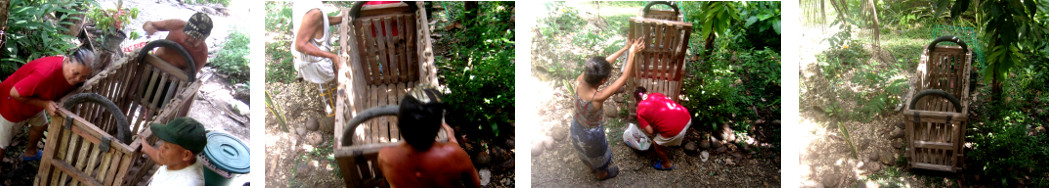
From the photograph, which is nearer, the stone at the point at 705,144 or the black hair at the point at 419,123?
the black hair at the point at 419,123

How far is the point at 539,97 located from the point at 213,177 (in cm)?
156

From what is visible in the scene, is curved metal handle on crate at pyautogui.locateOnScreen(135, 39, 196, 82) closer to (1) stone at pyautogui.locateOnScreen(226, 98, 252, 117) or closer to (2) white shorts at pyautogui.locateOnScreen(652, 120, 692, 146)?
(1) stone at pyautogui.locateOnScreen(226, 98, 252, 117)

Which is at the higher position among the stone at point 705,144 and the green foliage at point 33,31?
the green foliage at point 33,31

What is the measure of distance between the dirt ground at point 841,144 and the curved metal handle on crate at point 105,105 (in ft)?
10.3

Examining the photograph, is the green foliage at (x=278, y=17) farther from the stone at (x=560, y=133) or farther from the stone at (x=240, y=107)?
the stone at (x=560, y=133)

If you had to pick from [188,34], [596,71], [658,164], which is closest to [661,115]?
[658,164]

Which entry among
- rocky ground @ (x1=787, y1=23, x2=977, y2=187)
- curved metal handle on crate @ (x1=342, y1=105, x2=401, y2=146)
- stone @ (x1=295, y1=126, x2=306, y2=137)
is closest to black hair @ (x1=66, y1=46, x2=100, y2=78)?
stone @ (x1=295, y1=126, x2=306, y2=137)

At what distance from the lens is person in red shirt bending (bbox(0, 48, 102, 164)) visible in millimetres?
2947

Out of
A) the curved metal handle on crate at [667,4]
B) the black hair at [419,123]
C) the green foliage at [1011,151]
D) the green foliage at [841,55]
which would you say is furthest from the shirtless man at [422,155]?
the green foliage at [1011,151]

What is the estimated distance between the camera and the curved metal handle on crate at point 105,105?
9.54 feet

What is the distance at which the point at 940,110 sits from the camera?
3.02 m

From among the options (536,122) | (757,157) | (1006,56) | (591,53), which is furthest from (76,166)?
(1006,56)

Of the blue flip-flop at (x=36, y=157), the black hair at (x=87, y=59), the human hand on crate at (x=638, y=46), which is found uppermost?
the human hand on crate at (x=638, y=46)

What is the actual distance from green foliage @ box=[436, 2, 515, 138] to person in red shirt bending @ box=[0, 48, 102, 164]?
167 cm
